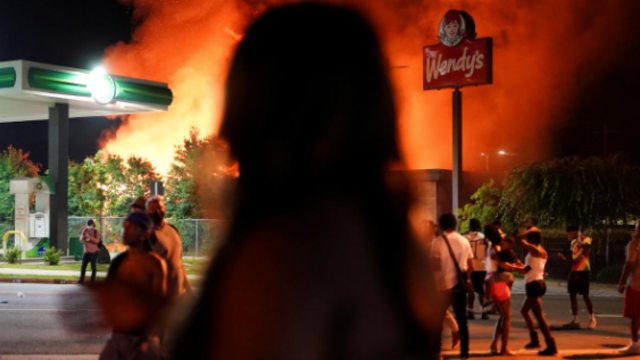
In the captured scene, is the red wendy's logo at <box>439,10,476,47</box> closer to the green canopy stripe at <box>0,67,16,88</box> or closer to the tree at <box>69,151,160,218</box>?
the green canopy stripe at <box>0,67,16,88</box>

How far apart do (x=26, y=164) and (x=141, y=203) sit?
45.0 meters

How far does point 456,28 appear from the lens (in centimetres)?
2444

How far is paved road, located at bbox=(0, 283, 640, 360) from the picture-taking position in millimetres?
10750

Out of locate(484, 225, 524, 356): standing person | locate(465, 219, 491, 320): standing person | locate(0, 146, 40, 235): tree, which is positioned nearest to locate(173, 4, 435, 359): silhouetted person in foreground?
locate(484, 225, 524, 356): standing person

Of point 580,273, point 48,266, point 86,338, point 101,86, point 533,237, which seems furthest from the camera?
point 101,86

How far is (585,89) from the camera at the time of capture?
167ft

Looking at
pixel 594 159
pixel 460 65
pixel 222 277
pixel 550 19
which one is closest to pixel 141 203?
pixel 222 277

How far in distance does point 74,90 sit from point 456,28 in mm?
12706

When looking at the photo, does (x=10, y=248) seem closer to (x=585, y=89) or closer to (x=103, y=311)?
(x=103, y=311)

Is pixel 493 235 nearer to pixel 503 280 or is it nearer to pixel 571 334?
pixel 503 280

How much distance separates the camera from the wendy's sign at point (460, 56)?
79.4 feet

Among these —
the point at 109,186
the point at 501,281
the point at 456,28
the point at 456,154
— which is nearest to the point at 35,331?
the point at 501,281

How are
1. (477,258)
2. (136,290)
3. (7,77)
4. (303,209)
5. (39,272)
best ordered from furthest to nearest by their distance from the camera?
(7,77) < (39,272) < (477,258) < (136,290) < (303,209)

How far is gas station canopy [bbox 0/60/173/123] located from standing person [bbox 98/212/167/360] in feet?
77.8
